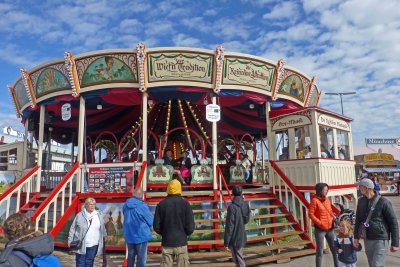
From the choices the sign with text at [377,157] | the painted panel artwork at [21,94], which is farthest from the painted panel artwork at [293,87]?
the sign with text at [377,157]

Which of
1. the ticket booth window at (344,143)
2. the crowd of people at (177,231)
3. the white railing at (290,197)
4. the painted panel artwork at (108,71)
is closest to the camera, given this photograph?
the crowd of people at (177,231)

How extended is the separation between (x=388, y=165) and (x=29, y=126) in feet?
106

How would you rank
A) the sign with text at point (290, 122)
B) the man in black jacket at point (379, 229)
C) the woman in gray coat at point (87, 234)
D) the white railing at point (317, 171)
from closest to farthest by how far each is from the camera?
the man in black jacket at point (379, 229), the woman in gray coat at point (87, 234), the white railing at point (317, 171), the sign with text at point (290, 122)

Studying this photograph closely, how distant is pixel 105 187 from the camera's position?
829 cm

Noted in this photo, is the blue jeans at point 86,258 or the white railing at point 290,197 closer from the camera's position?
the blue jeans at point 86,258

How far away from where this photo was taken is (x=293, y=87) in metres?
10.4

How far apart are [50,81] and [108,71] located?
6.30 ft

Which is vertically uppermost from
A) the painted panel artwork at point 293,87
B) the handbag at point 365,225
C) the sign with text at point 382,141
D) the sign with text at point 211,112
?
the sign with text at point 382,141

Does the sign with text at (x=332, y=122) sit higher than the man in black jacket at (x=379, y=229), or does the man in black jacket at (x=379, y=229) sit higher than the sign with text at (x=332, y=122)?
the sign with text at (x=332, y=122)

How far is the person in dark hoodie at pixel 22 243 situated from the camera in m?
2.32

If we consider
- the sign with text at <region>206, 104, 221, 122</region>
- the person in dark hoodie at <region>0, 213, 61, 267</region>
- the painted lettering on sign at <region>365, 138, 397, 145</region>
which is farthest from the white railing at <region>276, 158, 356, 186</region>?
the painted lettering on sign at <region>365, 138, 397, 145</region>

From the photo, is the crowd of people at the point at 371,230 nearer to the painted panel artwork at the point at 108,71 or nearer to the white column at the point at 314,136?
the white column at the point at 314,136

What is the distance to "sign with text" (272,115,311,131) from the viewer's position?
28.5 feet

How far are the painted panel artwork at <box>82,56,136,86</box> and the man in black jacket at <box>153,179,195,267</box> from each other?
5120 mm
